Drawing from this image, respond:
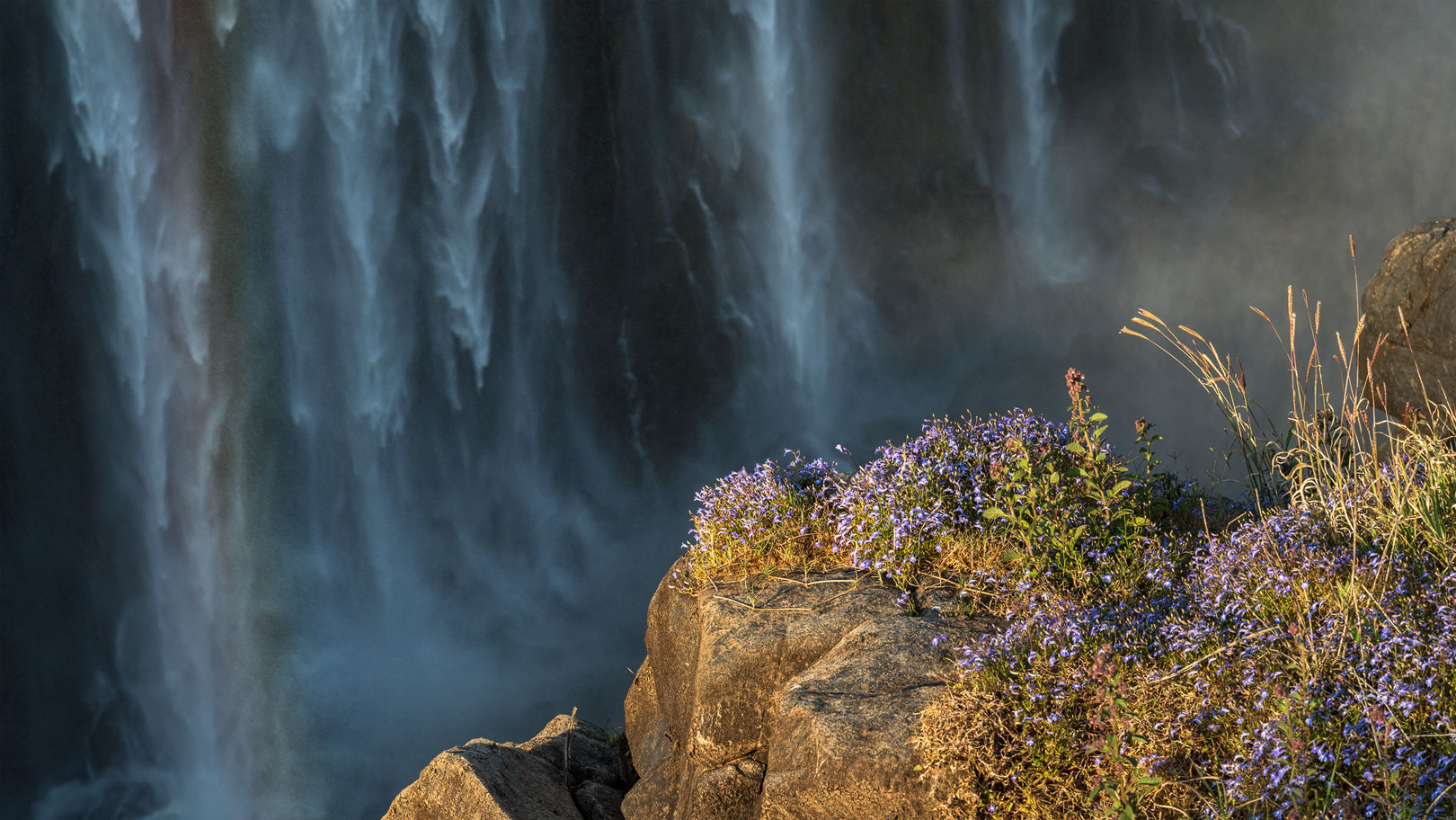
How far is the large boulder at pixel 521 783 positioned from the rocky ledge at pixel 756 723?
0.4 inches

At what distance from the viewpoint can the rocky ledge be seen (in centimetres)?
347

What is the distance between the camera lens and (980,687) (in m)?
3.38

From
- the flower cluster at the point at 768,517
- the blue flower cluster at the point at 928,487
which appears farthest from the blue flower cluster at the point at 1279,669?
the flower cluster at the point at 768,517

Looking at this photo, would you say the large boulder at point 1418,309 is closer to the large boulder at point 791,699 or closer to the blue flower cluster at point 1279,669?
the blue flower cluster at point 1279,669

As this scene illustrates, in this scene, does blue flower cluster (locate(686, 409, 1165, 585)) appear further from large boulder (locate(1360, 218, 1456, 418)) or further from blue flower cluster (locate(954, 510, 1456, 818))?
large boulder (locate(1360, 218, 1456, 418))

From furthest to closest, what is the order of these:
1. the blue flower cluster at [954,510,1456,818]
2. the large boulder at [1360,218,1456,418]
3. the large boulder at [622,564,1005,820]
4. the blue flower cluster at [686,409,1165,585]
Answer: the large boulder at [1360,218,1456,418] → the blue flower cluster at [686,409,1165,585] → the large boulder at [622,564,1005,820] → the blue flower cluster at [954,510,1456,818]

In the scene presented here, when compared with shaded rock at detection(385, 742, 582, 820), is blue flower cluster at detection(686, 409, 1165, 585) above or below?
above

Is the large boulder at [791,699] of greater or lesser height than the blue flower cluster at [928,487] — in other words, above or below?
below

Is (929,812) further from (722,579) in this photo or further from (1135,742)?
(722,579)

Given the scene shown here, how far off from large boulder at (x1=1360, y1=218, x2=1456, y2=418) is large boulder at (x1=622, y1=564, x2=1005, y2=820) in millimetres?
7282

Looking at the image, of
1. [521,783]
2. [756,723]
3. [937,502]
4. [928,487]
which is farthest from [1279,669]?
[521,783]

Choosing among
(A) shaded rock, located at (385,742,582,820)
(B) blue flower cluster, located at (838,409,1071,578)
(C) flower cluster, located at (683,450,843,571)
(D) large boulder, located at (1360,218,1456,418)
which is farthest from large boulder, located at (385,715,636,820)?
(D) large boulder, located at (1360,218,1456,418)

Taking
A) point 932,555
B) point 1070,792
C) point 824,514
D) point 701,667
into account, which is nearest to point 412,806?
point 701,667

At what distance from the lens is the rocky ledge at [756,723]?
11.4 feet
